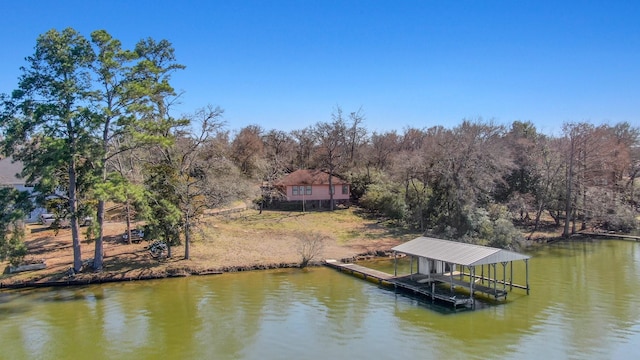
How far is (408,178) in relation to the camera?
137 ft

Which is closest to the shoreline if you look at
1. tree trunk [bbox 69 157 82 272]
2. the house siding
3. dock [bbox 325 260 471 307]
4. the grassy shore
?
the grassy shore

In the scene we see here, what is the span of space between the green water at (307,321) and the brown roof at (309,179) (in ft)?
71.1

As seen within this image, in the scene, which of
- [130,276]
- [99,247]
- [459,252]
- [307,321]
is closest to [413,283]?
[459,252]

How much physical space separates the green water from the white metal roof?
7.26ft

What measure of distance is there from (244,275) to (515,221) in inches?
1130

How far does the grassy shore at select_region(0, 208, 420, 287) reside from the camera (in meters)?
27.5

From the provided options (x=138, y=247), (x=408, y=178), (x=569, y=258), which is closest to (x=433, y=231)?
(x=408, y=178)

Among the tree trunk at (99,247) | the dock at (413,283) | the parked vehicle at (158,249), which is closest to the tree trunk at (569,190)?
the dock at (413,283)

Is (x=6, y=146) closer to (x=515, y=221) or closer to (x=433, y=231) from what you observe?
(x=433, y=231)

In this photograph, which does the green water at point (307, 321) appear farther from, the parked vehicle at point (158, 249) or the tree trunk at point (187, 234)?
the parked vehicle at point (158, 249)

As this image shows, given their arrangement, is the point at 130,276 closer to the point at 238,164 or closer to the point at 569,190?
the point at 238,164

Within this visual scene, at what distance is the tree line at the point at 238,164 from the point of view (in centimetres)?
2516

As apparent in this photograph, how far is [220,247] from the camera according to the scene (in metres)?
32.9

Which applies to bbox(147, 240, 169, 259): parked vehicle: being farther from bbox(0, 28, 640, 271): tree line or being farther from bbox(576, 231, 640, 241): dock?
bbox(576, 231, 640, 241): dock
